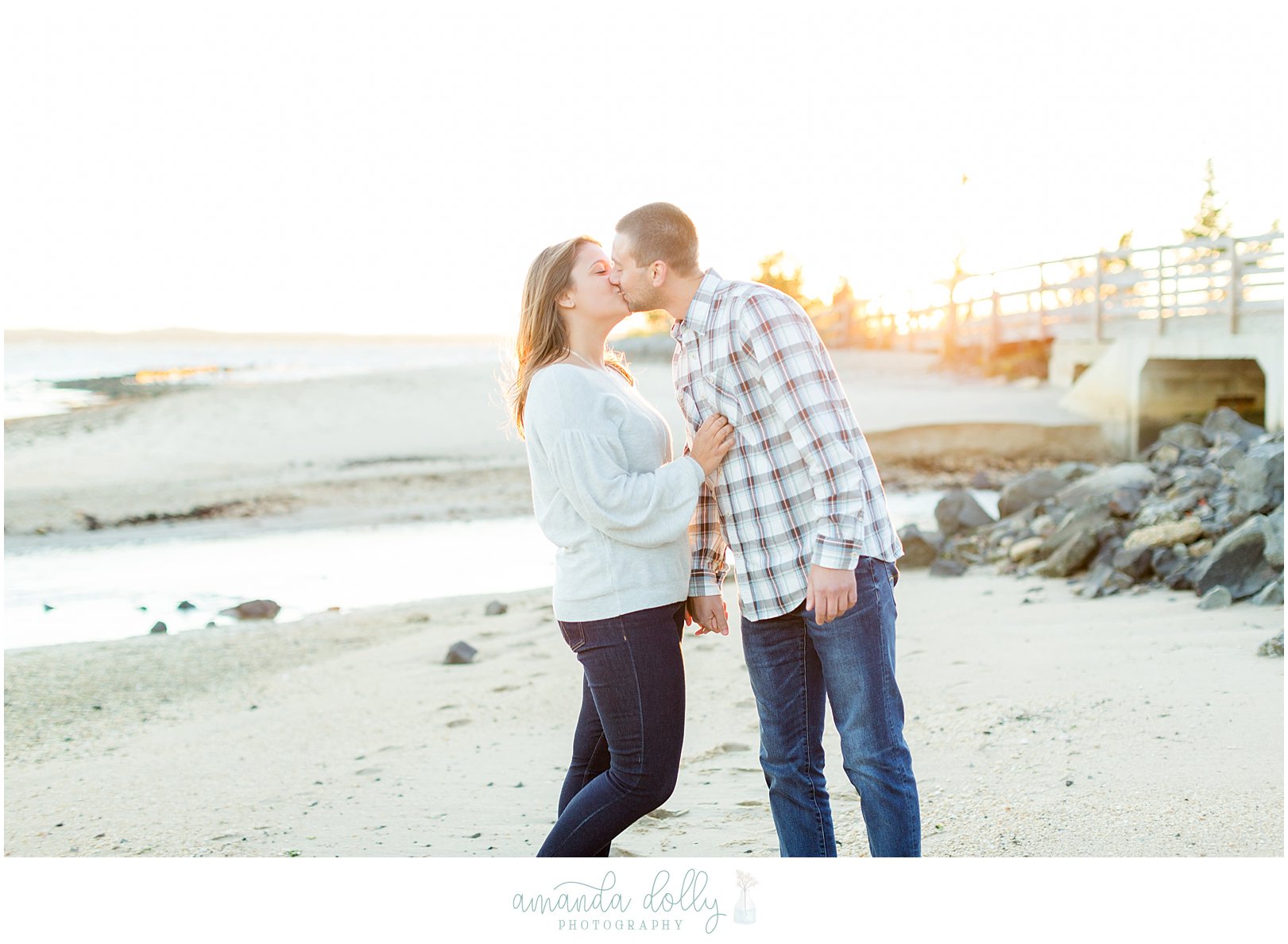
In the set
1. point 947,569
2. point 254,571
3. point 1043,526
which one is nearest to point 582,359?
point 947,569

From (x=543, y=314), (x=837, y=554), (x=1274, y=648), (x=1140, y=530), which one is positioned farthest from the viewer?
(x=1140, y=530)

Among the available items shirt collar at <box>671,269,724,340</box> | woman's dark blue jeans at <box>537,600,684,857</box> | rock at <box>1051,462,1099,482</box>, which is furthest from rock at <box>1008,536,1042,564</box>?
shirt collar at <box>671,269,724,340</box>

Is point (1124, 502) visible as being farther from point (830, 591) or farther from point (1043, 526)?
point (830, 591)

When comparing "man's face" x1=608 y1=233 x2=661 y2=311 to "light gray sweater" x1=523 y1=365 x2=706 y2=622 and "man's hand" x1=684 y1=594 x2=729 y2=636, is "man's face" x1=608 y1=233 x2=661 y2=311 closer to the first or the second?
"light gray sweater" x1=523 y1=365 x2=706 y2=622

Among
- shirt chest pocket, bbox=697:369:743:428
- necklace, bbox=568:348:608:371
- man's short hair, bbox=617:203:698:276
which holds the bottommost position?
shirt chest pocket, bbox=697:369:743:428

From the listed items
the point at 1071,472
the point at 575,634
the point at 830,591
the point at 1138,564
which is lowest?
the point at 1138,564

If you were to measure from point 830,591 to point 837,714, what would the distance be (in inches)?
13.0

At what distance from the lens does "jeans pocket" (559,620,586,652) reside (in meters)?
2.56

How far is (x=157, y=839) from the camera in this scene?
3625 mm

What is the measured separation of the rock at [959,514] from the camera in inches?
344

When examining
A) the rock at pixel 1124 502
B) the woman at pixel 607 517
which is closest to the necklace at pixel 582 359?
the woman at pixel 607 517

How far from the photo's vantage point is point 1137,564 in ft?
20.3

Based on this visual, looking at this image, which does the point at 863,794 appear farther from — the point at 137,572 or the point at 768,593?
the point at 137,572

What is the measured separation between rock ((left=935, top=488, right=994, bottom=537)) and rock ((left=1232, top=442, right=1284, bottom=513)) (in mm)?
2382
